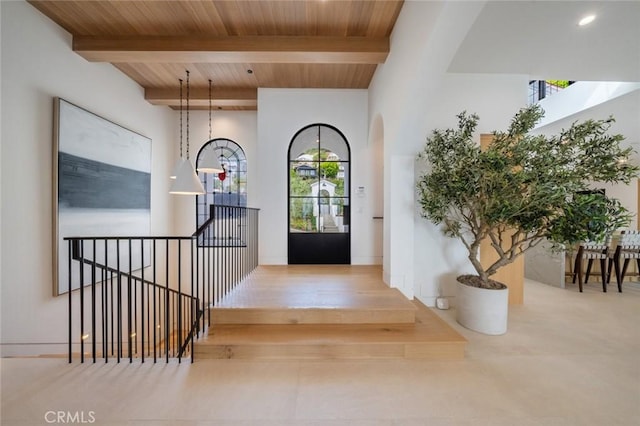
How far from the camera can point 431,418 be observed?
5.49 feet

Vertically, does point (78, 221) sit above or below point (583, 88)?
below

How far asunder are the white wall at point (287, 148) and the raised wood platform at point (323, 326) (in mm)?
1387

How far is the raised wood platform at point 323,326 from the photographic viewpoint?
2283mm

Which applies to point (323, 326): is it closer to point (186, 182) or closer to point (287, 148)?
point (186, 182)

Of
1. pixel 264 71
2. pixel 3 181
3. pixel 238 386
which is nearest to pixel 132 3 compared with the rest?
pixel 264 71

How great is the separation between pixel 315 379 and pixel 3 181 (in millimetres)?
3522

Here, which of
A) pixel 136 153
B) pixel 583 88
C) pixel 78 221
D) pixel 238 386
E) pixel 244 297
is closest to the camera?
pixel 238 386

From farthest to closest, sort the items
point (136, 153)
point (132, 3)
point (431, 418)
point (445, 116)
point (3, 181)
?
point (136, 153) < point (445, 116) < point (132, 3) < point (3, 181) < point (431, 418)

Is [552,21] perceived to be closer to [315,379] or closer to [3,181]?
[315,379]

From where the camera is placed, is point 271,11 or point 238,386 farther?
point 271,11

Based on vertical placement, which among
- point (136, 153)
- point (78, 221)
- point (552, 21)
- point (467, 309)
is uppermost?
point (552, 21)

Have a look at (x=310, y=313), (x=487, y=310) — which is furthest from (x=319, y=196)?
(x=487, y=310)

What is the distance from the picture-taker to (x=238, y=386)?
1.96m

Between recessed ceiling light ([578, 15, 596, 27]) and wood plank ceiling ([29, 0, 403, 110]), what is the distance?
A: 1930 millimetres
